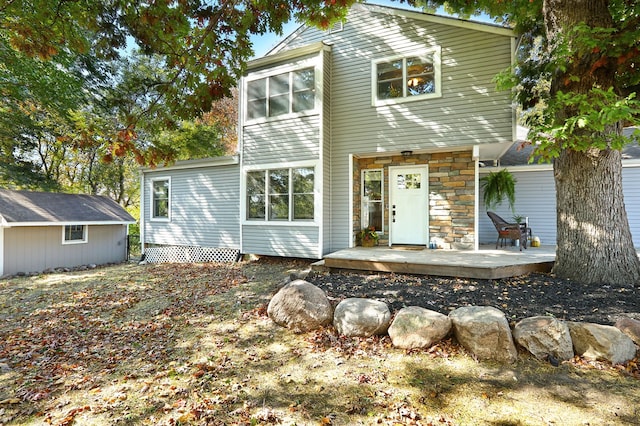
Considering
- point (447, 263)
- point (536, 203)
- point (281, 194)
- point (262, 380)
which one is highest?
point (281, 194)

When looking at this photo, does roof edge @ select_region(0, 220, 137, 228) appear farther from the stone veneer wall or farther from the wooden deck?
the stone veneer wall

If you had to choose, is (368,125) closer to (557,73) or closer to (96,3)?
(557,73)

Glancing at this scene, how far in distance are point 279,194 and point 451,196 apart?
4344 mm

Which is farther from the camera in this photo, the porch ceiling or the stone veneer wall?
the stone veneer wall

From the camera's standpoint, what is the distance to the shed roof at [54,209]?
9.92 m

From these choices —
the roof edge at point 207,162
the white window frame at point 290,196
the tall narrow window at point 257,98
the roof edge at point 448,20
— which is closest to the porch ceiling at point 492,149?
the roof edge at point 448,20

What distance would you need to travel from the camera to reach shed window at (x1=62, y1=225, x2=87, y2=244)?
11230 millimetres

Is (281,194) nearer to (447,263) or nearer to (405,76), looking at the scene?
(405,76)

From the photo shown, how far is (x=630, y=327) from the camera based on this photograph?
3.04 meters

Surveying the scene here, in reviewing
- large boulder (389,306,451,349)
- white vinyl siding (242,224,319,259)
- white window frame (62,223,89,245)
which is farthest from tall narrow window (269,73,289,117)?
white window frame (62,223,89,245)

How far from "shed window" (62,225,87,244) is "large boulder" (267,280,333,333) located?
36.9 feet

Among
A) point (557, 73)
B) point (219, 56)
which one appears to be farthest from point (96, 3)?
point (557, 73)

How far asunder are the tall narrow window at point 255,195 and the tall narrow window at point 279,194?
0.96 feet

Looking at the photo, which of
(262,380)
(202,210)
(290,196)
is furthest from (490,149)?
(202,210)
